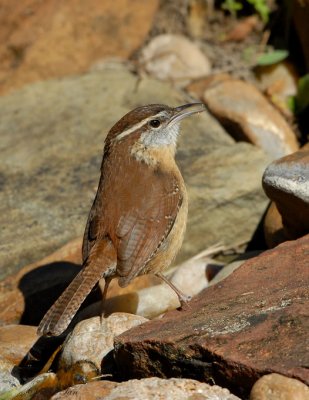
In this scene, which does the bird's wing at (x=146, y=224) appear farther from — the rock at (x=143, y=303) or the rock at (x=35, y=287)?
the rock at (x=35, y=287)

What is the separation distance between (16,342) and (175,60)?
200 inches

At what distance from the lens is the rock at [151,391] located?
4668 mm

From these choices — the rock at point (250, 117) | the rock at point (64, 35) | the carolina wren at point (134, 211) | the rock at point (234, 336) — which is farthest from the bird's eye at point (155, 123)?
the rock at point (64, 35)

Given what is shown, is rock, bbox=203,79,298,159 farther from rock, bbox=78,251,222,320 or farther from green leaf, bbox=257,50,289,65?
rock, bbox=78,251,222,320

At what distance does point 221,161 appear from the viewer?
8.62 metres

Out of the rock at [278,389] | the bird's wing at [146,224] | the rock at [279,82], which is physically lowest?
the rock at [278,389]

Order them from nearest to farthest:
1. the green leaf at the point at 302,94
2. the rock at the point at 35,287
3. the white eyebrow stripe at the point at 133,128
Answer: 1. the white eyebrow stripe at the point at 133,128
2. the rock at the point at 35,287
3. the green leaf at the point at 302,94

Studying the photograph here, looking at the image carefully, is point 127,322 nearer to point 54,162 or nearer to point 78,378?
point 78,378

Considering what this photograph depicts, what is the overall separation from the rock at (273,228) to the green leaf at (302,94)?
2.30 m

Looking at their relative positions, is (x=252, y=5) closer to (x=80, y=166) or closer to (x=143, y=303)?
(x=80, y=166)

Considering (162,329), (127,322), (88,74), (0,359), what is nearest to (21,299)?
(0,359)

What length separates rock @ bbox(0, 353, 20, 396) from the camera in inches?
235

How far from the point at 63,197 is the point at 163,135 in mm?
2026

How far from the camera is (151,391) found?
4.75 metres
